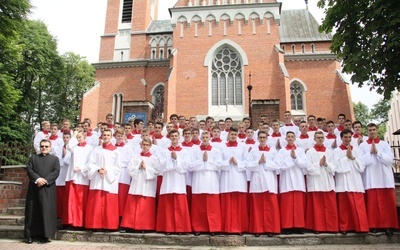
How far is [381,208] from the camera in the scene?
6441mm

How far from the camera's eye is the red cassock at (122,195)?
6.94 meters

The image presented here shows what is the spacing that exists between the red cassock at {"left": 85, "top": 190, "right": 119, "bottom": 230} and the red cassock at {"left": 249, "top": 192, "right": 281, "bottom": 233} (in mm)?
2830

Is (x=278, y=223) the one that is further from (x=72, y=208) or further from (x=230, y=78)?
(x=230, y=78)

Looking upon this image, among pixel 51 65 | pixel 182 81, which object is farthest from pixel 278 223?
Answer: pixel 51 65

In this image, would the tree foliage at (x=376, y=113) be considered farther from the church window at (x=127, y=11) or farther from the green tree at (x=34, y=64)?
the green tree at (x=34, y=64)

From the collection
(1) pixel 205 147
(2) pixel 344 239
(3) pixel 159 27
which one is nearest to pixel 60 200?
(1) pixel 205 147

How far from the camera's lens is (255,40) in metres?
21.5

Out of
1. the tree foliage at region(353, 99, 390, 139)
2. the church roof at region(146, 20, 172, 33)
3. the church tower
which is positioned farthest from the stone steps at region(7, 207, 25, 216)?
the tree foliage at region(353, 99, 390, 139)

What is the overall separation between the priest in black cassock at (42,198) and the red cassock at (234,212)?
3.44m

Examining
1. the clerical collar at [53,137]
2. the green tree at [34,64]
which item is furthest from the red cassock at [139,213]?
the green tree at [34,64]

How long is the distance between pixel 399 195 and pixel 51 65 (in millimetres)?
30750

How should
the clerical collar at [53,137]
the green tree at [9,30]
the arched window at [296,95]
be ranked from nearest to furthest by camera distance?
the clerical collar at [53,137] → the green tree at [9,30] → the arched window at [296,95]

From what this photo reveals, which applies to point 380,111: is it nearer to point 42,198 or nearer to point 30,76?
point 30,76

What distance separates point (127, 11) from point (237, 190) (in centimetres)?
Result: 2358
